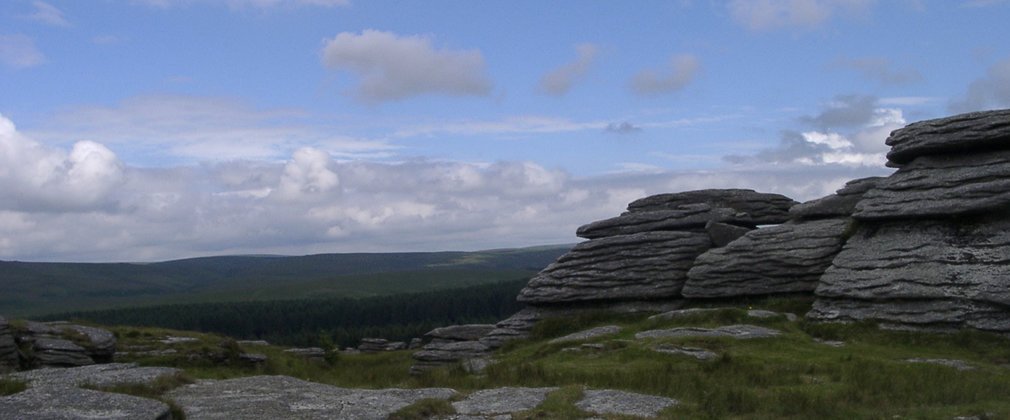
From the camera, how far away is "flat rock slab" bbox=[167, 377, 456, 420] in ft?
65.2

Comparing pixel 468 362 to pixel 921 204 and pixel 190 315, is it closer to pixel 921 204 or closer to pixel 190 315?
pixel 921 204

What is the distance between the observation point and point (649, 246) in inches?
1916

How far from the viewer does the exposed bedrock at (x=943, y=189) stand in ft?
124

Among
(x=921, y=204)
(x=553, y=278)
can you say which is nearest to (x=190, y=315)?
(x=553, y=278)

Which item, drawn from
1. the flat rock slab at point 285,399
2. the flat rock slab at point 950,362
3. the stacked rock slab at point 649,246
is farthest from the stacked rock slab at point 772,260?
the flat rock slab at point 285,399

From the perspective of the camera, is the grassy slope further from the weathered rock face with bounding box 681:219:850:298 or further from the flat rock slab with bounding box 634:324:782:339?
the weathered rock face with bounding box 681:219:850:298

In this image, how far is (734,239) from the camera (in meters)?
48.1

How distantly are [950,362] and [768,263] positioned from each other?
14237 millimetres

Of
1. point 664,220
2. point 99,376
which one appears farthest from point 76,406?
point 664,220

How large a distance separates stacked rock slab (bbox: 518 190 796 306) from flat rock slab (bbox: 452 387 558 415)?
23.1m

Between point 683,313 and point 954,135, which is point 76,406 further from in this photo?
point 954,135

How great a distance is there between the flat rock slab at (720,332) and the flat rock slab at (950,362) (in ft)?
18.5

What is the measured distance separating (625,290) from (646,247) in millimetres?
3808

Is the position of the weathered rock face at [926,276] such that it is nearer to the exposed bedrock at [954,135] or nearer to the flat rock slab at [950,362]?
the exposed bedrock at [954,135]
